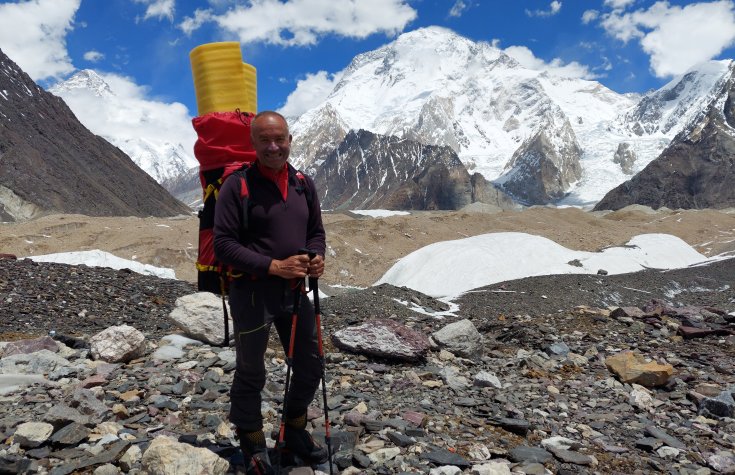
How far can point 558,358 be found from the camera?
26.3 ft

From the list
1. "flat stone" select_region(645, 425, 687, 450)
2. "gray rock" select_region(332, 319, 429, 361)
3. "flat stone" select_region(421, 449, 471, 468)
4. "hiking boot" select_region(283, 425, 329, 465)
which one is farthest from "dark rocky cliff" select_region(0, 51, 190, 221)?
"flat stone" select_region(645, 425, 687, 450)

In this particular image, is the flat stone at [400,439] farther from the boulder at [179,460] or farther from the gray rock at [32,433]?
the gray rock at [32,433]

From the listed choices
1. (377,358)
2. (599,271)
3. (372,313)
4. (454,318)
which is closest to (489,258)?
(599,271)

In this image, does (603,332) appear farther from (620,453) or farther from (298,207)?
(298,207)

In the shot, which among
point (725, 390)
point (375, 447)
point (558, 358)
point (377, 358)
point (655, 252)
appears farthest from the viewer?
point (655, 252)

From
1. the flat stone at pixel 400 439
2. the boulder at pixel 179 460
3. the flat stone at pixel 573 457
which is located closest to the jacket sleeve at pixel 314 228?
the boulder at pixel 179 460

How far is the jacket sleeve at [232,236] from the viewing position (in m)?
3.45

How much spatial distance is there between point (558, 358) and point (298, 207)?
570cm

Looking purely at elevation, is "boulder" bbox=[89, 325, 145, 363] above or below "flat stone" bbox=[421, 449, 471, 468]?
above

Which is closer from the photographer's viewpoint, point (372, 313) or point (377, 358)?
point (377, 358)

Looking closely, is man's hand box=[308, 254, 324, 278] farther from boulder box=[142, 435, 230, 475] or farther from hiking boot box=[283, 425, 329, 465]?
boulder box=[142, 435, 230, 475]

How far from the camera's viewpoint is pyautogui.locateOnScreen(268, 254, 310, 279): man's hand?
3.50 m

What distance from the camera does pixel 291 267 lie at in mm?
3545

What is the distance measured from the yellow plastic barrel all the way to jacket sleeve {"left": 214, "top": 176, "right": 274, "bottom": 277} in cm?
85
